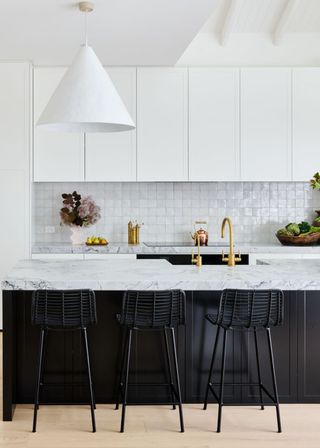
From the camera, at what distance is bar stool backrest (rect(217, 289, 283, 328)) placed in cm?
354

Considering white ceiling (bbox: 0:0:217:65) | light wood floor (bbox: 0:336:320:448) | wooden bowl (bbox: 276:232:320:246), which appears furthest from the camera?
wooden bowl (bbox: 276:232:320:246)

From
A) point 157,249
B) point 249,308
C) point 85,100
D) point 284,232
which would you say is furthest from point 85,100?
point 284,232

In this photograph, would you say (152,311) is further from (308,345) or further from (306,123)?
(306,123)

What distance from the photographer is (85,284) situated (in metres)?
3.61

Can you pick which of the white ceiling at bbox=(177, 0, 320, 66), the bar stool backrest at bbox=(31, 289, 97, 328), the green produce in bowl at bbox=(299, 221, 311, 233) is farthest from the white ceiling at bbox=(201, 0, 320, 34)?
the bar stool backrest at bbox=(31, 289, 97, 328)

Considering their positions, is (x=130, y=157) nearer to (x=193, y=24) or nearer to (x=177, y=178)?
(x=177, y=178)

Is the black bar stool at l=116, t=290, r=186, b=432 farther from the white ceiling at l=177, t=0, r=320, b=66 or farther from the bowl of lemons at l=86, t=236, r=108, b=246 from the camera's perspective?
the white ceiling at l=177, t=0, r=320, b=66

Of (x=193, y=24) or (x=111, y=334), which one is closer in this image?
(x=111, y=334)

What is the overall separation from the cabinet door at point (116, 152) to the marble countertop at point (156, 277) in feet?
7.48

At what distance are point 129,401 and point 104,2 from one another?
295 cm

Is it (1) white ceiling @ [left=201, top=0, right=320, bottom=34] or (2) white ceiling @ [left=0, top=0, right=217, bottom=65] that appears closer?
(2) white ceiling @ [left=0, top=0, right=217, bottom=65]

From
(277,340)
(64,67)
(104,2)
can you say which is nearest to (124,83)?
(64,67)

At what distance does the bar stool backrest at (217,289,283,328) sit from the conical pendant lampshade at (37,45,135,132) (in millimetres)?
1258

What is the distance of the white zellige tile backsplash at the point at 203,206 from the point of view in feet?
22.4
